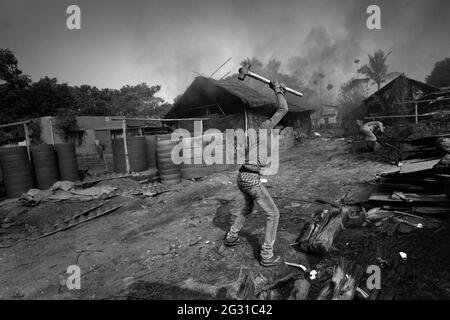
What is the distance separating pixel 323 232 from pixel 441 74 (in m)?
47.1

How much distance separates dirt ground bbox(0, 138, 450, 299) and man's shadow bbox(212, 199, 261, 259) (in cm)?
2

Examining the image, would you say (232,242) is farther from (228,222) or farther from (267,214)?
(228,222)

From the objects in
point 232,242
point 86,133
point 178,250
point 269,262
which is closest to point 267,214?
point 269,262

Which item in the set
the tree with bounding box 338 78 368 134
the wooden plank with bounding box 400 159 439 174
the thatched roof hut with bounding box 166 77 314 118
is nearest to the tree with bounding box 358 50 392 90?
the tree with bounding box 338 78 368 134

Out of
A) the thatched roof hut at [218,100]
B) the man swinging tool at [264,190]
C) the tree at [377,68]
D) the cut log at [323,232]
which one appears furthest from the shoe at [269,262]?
the tree at [377,68]

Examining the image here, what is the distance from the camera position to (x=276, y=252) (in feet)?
11.8

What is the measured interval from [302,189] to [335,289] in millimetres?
4412

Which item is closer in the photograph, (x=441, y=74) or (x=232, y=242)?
(x=232, y=242)

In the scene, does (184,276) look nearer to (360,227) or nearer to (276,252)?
(276,252)

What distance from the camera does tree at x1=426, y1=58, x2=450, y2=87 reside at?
35969mm

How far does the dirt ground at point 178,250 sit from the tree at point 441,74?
4158 cm

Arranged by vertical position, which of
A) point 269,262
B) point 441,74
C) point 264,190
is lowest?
point 269,262

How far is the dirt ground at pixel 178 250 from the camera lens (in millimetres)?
3020

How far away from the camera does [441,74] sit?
37.2 m
